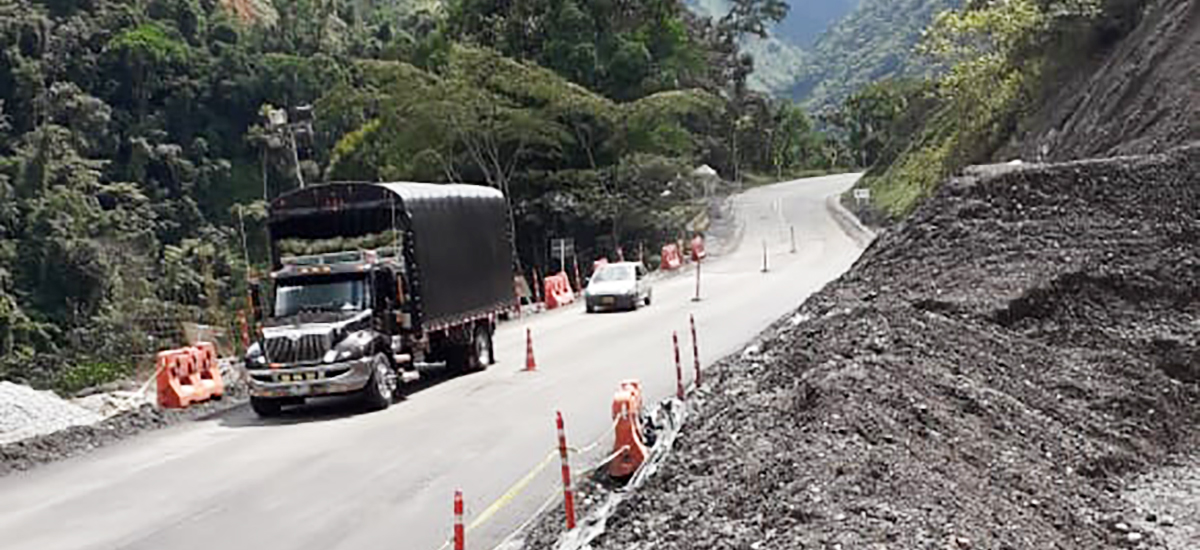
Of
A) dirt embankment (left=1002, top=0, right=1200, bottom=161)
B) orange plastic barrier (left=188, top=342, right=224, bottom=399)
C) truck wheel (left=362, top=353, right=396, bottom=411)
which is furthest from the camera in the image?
dirt embankment (left=1002, top=0, right=1200, bottom=161)

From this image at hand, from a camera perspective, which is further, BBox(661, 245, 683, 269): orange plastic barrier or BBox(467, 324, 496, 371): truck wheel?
BBox(661, 245, 683, 269): orange plastic barrier

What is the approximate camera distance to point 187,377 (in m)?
21.1

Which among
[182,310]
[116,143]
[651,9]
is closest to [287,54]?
[116,143]

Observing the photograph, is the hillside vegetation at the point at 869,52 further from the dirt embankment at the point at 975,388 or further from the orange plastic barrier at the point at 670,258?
the dirt embankment at the point at 975,388

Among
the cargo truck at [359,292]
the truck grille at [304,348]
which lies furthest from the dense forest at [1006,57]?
the truck grille at [304,348]

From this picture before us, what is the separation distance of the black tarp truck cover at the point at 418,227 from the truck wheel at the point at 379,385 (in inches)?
45.4

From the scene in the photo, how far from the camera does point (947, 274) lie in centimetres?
1767

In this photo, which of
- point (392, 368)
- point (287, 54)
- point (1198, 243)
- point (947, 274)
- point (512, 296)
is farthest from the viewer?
point (287, 54)

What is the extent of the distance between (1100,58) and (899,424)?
88.3ft

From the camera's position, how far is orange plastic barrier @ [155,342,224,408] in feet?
67.5

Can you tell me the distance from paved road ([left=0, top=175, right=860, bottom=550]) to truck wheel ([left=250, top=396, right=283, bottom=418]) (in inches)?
9.1

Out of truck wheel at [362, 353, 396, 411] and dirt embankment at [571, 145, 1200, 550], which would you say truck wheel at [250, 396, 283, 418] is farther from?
dirt embankment at [571, 145, 1200, 550]

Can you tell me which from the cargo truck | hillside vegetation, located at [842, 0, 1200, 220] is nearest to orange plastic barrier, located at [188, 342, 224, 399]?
the cargo truck

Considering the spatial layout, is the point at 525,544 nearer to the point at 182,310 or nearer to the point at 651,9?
the point at 182,310
